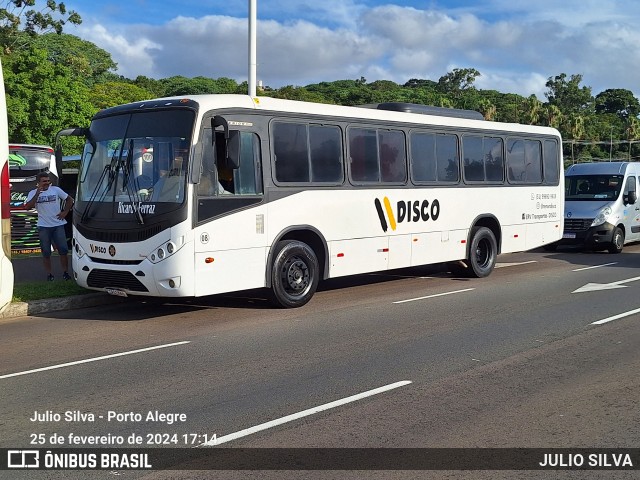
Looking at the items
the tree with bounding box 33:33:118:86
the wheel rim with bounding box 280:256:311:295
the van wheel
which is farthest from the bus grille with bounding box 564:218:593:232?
the tree with bounding box 33:33:118:86

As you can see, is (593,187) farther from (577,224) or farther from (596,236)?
(596,236)

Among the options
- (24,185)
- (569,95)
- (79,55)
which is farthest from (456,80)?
(24,185)

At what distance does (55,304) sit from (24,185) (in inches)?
388

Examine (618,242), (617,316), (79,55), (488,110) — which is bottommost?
(617,316)

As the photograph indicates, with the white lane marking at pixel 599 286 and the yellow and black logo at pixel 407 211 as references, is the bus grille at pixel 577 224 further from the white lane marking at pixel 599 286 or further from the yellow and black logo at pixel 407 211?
the yellow and black logo at pixel 407 211

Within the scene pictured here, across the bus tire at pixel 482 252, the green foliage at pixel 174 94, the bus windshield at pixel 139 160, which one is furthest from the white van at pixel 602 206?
the green foliage at pixel 174 94

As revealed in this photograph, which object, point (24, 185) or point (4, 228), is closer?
point (4, 228)

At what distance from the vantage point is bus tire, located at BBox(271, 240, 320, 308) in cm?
1103

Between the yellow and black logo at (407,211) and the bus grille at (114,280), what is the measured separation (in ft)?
14.6

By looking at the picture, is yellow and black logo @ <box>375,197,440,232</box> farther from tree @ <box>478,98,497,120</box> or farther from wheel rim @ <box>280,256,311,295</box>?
tree @ <box>478,98,497,120</box>

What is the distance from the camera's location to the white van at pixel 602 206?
793 inches

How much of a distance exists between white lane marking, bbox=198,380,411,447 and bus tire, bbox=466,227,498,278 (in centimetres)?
818

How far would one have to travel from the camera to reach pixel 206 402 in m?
6.38

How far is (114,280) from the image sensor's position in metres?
10.4
